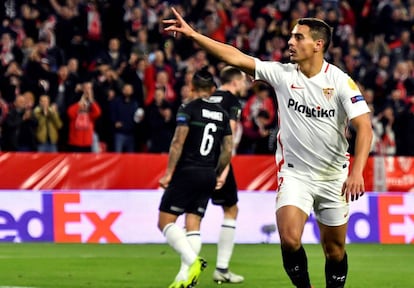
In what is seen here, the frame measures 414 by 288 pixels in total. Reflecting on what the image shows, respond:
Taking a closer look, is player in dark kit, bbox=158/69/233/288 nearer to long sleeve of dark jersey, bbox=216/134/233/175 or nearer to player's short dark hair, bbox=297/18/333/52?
long sleeve of dark jersey, bbox=216/134/233/175

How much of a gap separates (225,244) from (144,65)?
1099cm

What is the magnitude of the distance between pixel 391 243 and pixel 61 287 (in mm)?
8210

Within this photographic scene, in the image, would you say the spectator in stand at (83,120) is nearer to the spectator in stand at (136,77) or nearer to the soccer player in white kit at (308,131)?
the spectator in stand at (136,77)

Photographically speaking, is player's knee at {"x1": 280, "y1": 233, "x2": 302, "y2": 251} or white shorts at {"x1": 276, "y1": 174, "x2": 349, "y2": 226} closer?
player's knee at {"x1": 280, "y1": 233, "x2": 302, "y2": 251}

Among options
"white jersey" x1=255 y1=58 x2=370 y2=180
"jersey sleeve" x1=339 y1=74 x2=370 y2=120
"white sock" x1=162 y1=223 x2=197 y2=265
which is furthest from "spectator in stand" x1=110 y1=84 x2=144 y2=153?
"jersey sleeve" x1=339 y1=74 x2=370 y2=120

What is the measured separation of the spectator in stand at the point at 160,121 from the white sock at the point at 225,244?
30.3ft

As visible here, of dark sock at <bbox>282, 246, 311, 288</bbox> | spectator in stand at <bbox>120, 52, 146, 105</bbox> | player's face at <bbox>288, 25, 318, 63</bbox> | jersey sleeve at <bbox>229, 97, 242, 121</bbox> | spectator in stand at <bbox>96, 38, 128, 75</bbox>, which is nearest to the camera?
dark sock at <bbox>282, 246, 311, 288</bbox>

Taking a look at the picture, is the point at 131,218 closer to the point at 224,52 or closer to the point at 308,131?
the point at 308,131

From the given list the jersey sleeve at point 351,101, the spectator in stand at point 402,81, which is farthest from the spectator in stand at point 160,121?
the jersey sleeve at point 351,101

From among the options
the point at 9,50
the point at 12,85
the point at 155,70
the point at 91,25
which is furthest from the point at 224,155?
the point at 91,25

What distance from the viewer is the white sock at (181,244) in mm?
11609

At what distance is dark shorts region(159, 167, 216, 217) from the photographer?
12.2m

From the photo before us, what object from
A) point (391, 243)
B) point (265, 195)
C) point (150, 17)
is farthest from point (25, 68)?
point (391, 243)

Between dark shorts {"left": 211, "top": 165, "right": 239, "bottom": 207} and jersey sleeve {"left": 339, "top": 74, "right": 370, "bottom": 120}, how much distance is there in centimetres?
371
